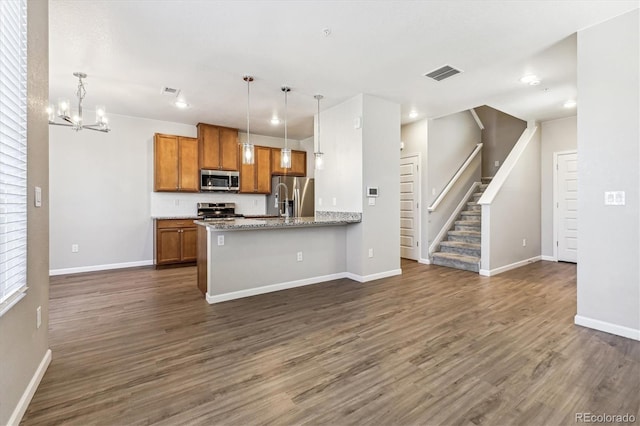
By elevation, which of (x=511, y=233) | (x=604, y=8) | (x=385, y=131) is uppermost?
(x=604, y=8)

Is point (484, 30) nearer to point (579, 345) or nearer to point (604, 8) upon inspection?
point (604, 8)

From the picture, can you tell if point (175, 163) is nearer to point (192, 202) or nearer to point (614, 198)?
point (192, 202)

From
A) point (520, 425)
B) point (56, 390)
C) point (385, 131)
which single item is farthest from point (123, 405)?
point (385, 131)

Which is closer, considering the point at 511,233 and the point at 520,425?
the point at 520,425

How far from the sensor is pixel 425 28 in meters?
2.72

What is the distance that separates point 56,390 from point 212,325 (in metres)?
1.19

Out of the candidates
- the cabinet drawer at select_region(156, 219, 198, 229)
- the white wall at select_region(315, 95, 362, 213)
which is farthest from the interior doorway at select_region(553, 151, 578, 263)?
the cabinet drawer at select_region(156, 219, 198, 229)

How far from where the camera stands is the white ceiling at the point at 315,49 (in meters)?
2.46

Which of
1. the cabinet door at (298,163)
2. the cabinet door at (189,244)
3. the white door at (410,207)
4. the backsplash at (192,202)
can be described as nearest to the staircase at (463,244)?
the white door at (410,207)

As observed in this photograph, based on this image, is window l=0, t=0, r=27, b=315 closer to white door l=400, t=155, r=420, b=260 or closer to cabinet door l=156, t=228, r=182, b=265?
cabinet door l=156, t=228, r=182, b=265

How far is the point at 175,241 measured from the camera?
18.0 ft

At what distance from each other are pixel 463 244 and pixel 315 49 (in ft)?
14.2

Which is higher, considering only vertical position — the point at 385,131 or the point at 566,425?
the point at 385,131

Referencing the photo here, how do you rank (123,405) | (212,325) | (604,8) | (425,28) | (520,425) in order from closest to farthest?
(520,425) < (123,405) < (604,8) < (425,28) < (212,325)
